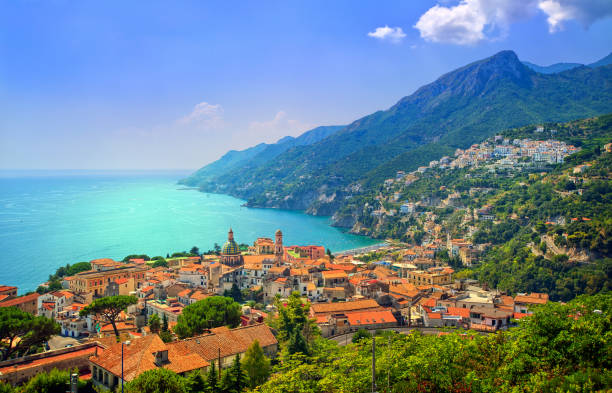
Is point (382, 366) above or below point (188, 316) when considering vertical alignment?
above

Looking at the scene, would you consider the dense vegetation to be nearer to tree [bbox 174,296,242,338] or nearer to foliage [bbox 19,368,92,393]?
foliage [bbox 19,368,92,393]

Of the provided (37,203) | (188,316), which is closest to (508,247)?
A: (188,316)

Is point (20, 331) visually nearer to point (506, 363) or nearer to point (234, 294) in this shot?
point (234, 294)

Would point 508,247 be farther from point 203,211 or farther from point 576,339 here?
point 203,211

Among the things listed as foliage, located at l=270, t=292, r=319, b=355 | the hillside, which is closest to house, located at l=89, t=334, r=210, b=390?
foliage, located at l=270, t=292, r=319, b=355

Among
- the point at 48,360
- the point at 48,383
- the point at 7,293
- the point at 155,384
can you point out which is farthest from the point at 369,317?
the point at 7,293
